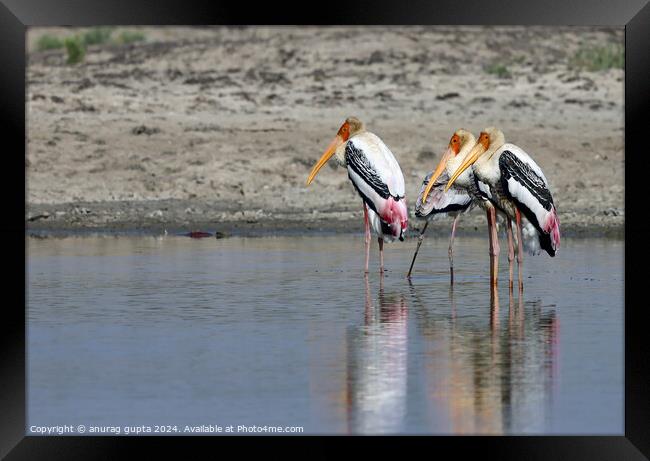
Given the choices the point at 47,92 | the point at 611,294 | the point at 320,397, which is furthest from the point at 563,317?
the point at 47,92

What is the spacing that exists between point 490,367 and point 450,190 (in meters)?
4.71

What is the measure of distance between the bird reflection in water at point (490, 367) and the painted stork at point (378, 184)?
2079 millimetres

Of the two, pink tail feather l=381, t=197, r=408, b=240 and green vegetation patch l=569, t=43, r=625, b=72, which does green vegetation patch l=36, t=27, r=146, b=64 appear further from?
pink tail feather l=381, t=197, r=408, b=240

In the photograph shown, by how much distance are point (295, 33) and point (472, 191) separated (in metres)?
12.5

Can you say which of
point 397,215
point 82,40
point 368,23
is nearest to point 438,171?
point 397,215

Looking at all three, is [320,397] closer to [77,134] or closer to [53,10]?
[53,10]

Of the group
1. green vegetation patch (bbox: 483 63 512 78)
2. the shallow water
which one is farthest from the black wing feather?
green vegetation patch (bbox: 483 63 512 78)

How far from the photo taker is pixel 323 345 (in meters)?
7.75

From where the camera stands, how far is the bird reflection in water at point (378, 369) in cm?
580

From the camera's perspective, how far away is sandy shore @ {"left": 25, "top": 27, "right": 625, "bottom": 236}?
1652 centimetres

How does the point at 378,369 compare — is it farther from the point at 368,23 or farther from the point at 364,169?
the point at 364,169

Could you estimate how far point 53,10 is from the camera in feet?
18.9

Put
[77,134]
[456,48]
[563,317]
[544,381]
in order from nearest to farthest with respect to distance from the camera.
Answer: [544,381] < [563,317] < [77,134] < [456,48]

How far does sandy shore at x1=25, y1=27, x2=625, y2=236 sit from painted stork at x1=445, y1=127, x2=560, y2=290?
4.51 m
